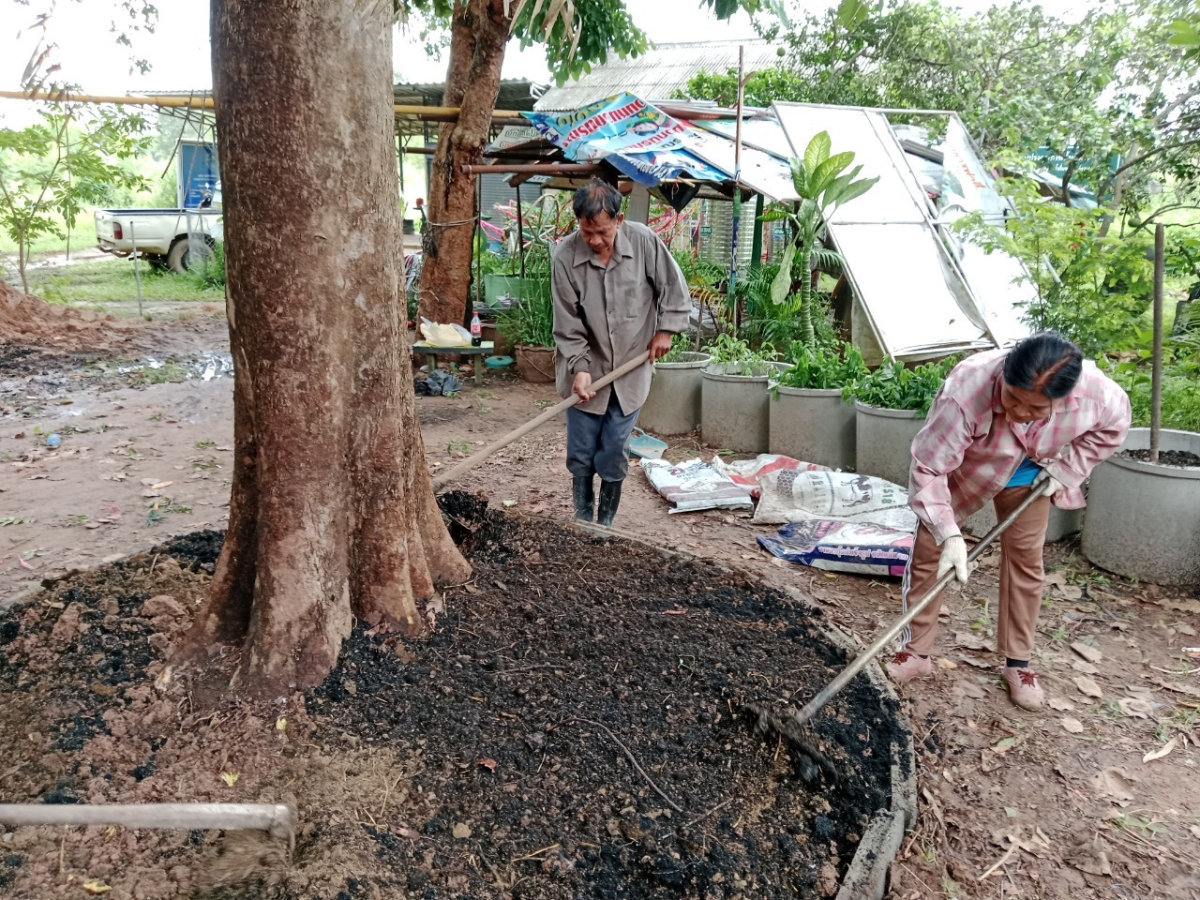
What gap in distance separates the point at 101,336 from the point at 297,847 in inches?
398

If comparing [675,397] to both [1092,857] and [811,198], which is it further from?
[1092,857]

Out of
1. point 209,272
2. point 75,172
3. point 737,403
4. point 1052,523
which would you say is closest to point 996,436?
point 1052,523

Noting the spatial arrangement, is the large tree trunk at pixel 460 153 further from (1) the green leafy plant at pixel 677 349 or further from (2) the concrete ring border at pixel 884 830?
(2) the concrete ring border at pixel 884 830

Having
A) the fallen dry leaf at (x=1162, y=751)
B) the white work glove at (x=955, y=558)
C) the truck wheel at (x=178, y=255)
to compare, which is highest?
the truck wheel at (x=178, y=255)

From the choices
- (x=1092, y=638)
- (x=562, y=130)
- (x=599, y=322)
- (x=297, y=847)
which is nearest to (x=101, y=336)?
(x=562, y=130)

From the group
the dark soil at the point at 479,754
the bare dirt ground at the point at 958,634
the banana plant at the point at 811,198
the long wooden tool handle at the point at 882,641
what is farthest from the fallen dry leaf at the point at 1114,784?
the banana plant at the point at 811,198

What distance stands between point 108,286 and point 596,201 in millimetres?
14307

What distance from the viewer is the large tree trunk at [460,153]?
7758 mm

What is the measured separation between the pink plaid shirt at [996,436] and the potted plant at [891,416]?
2.09 metres

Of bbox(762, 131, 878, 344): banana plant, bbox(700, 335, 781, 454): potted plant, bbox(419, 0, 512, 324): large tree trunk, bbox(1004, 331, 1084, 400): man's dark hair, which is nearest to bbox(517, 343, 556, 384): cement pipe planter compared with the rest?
bbox(419, 0, 512, 324): large tree trunk

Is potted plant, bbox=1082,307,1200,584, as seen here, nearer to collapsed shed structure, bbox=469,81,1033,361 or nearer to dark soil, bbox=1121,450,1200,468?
dark soil, bbox=1121,450,1200,468

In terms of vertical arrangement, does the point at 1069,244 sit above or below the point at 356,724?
above

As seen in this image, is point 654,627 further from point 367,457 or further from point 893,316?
point 893,316

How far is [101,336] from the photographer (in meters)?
10.1
